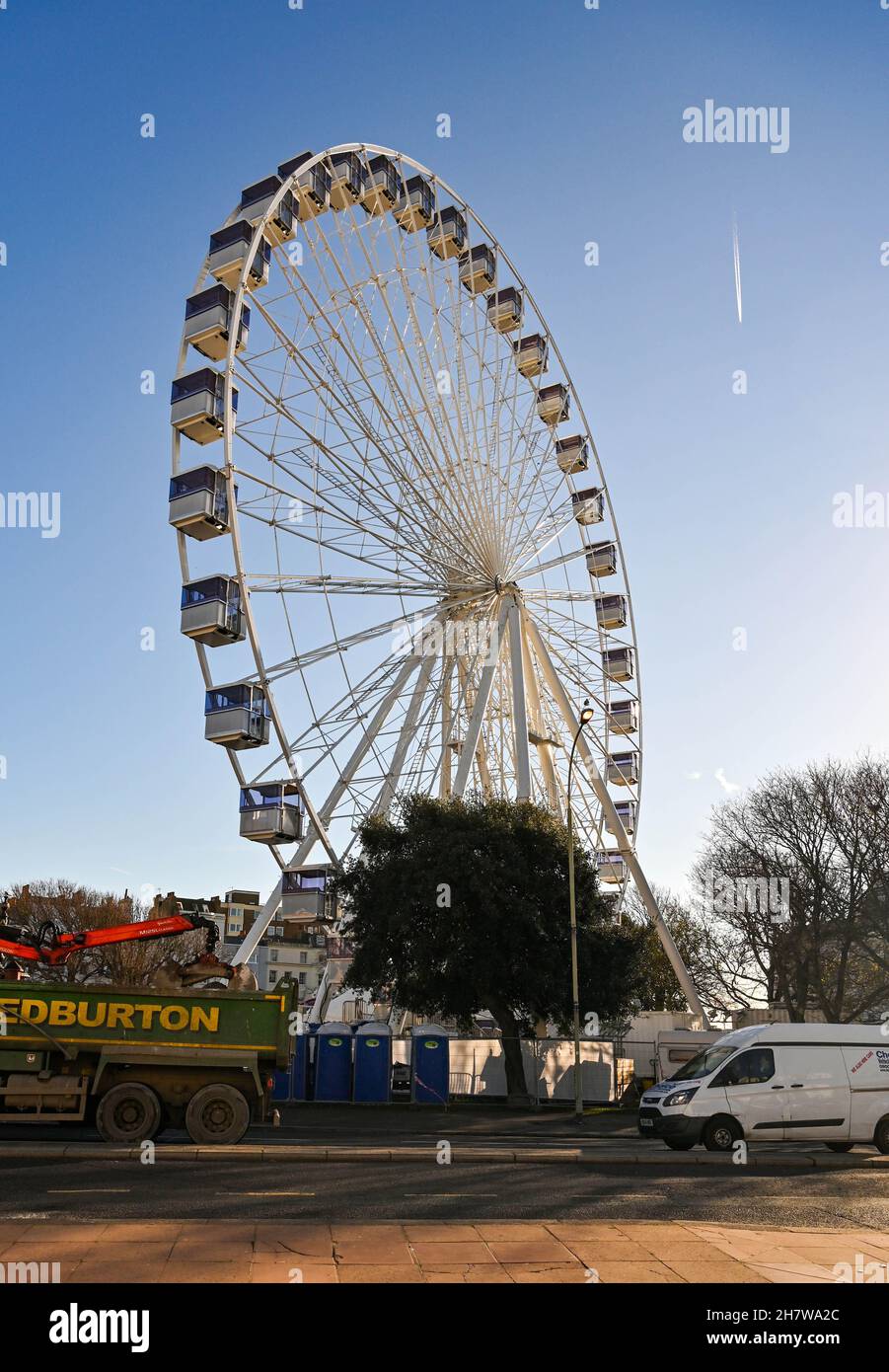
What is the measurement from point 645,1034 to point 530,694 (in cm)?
1685

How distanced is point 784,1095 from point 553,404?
3131 centimetres

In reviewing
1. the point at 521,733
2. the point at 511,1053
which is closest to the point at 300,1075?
the point at 511,1053

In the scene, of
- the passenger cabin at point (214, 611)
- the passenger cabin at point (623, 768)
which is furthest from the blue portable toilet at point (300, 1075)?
the passenger cabin at point (623, 768)

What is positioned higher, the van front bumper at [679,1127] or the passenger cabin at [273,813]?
the passenger cabin at [273,813]

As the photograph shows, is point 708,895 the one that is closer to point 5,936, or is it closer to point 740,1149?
point 740,1149

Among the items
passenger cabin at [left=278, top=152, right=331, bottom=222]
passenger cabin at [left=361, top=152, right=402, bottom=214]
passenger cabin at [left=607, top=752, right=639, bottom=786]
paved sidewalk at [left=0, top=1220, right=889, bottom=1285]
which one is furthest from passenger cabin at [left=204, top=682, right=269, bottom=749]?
paved sidewalk at [left=0, top=1220, right=889, bottom=1285]

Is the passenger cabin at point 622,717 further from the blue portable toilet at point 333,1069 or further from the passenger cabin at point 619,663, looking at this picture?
the blue portable toilet at point 333,1069

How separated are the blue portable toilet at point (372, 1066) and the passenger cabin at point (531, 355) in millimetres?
25998

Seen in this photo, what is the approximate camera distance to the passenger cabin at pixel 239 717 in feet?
99.2

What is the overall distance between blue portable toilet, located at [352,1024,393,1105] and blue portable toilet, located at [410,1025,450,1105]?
0.71 metres

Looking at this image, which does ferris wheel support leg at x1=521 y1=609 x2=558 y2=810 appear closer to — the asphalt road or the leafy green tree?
the leafy green tree

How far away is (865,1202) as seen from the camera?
517 inches

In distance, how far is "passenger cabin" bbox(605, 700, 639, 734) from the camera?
45375mm
